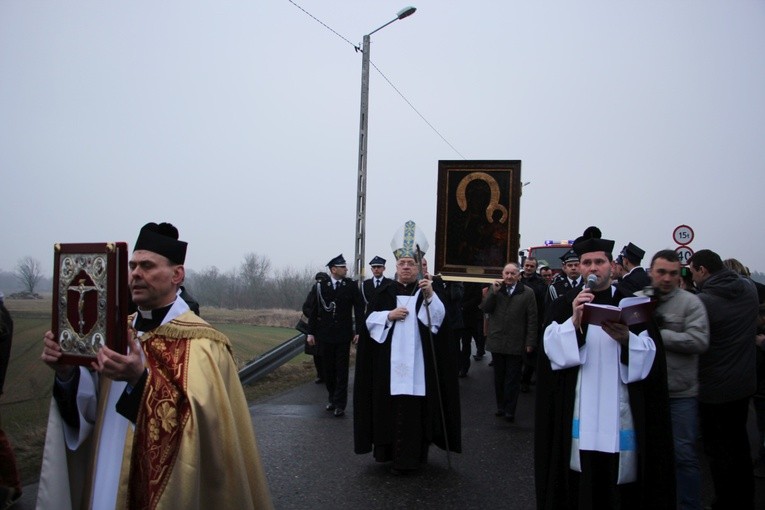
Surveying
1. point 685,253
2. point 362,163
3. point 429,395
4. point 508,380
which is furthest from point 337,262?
point 685,253

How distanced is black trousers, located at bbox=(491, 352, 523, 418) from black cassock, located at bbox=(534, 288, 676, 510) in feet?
14.4

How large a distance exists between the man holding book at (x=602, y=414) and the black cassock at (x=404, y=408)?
7.36 ft

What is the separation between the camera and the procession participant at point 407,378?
6000mm

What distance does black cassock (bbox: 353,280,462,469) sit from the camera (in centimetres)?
600

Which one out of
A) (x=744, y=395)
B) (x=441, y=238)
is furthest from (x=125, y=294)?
(x=441, y=238)

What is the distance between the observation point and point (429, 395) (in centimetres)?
614

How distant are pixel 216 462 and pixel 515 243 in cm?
646

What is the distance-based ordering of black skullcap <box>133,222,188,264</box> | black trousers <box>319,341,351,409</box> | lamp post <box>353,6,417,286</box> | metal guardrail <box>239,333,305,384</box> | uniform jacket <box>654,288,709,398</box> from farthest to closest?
lamp post <box>353,6,417,286</box> < metal guardrail <box>239,333,305,384</box> < black trousers <box>319,341,351,409</box> < uniform jacket <box>654,288,709,398</box> < black skullcap <box>133,222,188,264</box>

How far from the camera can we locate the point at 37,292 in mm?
8281

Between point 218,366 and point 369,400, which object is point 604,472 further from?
point 369,400

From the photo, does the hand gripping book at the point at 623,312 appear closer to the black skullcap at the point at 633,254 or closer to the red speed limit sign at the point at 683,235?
the black skullcap at the point at 633,254

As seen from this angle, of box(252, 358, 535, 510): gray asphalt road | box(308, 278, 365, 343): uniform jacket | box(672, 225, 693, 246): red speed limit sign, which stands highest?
box(672, 225, 693, 246): red speed limit sign

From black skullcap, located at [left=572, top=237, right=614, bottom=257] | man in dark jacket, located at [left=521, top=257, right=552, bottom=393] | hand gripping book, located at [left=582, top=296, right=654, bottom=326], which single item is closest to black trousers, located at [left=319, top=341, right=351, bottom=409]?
man in dark jacket, located at [left=521, top=257, right=552, bottom=393]

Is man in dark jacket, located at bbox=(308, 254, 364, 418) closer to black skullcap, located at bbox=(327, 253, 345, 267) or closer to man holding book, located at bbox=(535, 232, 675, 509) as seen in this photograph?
black skullcap, located at bbox=(327, 253, 345, 267)
